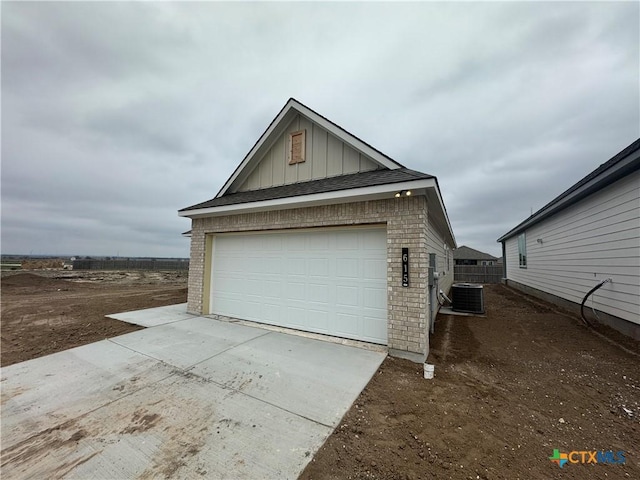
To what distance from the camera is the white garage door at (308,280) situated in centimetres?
496

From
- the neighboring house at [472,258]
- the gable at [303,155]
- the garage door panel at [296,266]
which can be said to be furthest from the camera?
the neighboring house at [472,258]

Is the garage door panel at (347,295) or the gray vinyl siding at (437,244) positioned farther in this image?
the gray vinyl siding at (437,244)

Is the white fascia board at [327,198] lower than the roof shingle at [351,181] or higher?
lower

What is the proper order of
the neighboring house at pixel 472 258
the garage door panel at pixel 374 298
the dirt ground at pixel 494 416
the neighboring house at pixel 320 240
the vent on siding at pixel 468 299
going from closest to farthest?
the dirt ground at pixel 494 416 → the neighboring house at pixel 320 240 → the garage door panel at pixel 374 298 → the vent on siding at pixel 468 299 → the neighboring house at pixel 472 258

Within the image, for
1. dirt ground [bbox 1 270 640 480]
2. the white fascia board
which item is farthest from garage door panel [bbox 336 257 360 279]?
dirt ground [bbox 1 270 640 480]

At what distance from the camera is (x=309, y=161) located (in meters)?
6.65

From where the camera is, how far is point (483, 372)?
3879 millimetres

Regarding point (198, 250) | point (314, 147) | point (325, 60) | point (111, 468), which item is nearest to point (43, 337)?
point (198, 250)

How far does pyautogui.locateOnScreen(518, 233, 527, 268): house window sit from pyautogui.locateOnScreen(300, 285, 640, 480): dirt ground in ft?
33.4

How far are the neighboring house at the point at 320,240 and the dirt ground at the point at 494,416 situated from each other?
106 cm

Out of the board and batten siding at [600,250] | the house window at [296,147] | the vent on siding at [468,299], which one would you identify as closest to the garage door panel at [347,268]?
the house window at [296,147]

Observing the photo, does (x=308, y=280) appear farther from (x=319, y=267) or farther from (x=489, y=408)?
(x=489, y=408)

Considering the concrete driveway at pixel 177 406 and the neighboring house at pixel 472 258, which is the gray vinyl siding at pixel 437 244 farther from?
the neighboring house at pixel 472 258

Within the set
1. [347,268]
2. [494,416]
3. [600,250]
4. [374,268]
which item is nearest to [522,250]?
[600,250]
